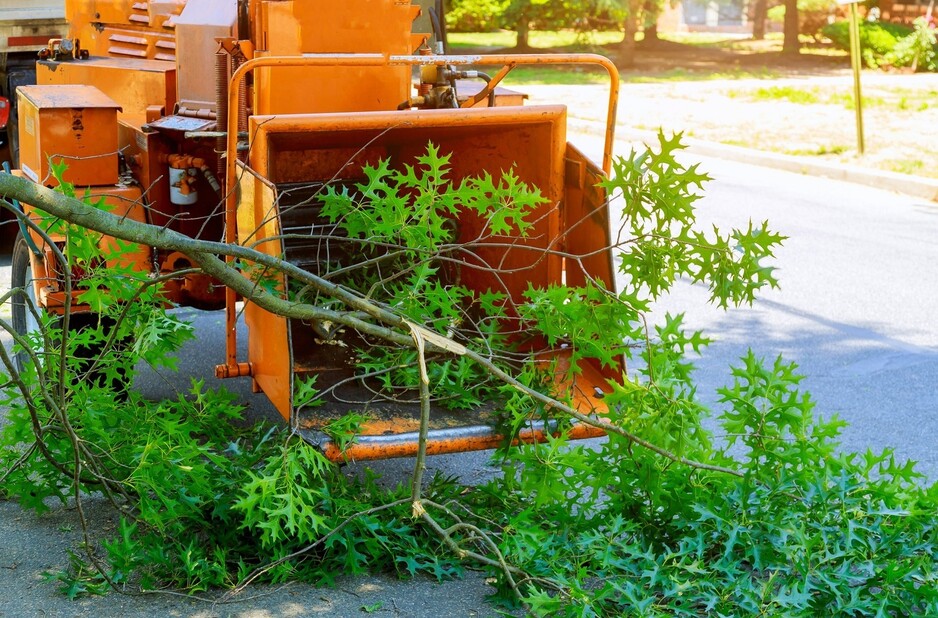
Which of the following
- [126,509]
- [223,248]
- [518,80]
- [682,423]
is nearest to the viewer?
[223,248]

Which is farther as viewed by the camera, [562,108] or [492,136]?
[492,136]

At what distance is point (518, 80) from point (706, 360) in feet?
52.6

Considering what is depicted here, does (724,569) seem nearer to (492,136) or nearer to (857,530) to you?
(857,530)

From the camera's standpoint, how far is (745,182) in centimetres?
1197

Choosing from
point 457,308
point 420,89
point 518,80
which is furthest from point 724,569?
point 518,80

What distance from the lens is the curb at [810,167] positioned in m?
11.7

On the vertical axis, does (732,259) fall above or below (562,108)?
below

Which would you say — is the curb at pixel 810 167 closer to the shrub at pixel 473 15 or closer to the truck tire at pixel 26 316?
the truck tire at pixel 26 316

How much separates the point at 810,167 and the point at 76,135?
961 centimetres

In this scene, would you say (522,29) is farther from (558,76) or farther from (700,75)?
(700,75)

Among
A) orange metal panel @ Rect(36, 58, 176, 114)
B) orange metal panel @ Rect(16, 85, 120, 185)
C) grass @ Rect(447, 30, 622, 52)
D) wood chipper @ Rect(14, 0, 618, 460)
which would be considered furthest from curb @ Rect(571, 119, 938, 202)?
grass @ Rect(447, 30, 622, 52)

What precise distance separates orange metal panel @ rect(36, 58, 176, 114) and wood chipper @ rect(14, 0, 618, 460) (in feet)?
0.05

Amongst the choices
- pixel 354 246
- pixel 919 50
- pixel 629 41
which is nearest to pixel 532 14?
pixel 629 41

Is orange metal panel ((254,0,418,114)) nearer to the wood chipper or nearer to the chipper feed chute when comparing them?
the wood chipper
